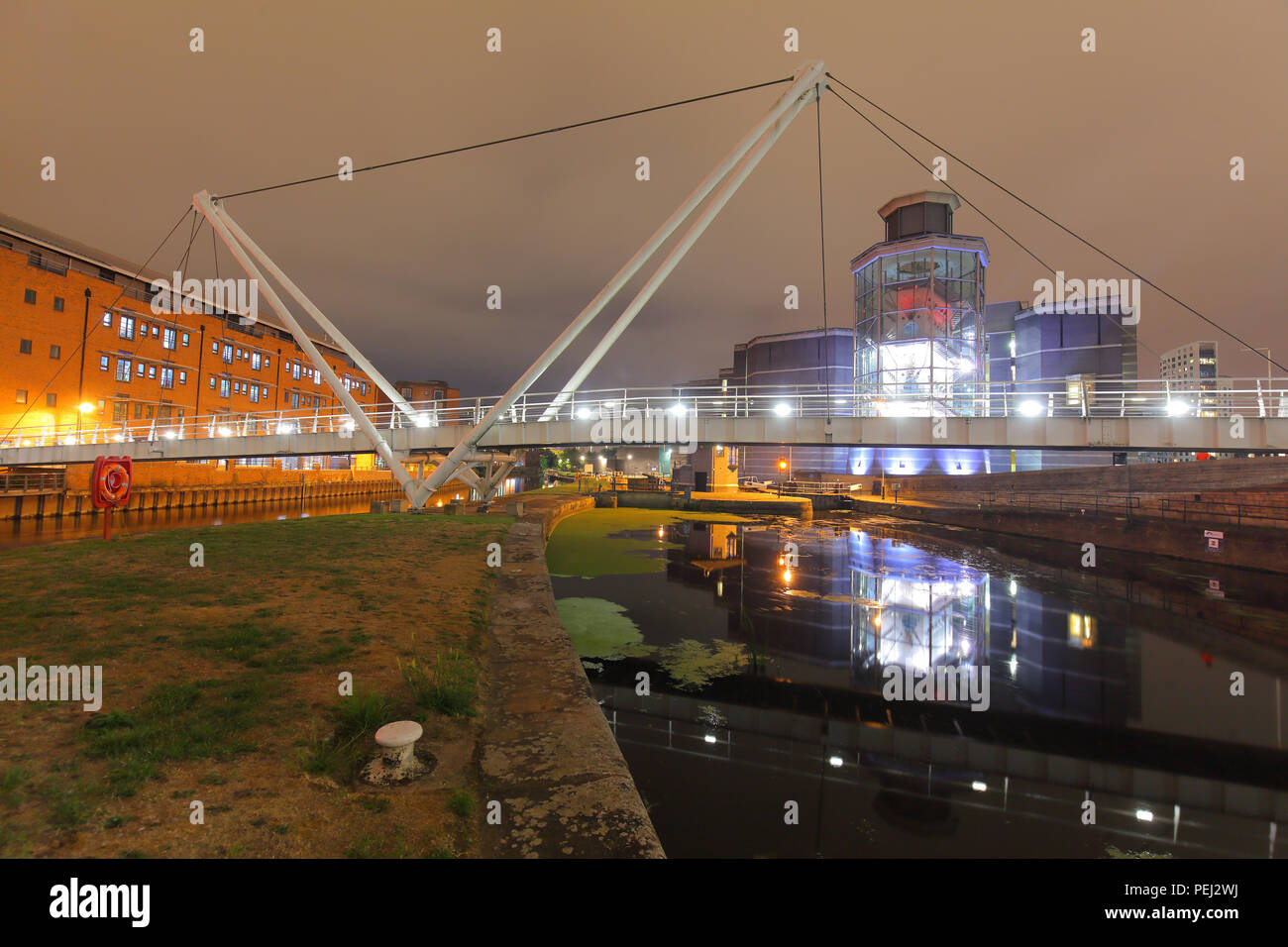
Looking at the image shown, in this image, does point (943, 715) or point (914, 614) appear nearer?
point (943, 715)

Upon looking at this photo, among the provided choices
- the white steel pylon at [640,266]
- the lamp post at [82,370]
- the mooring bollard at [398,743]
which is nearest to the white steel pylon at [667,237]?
the white steel pylon at [640,266]

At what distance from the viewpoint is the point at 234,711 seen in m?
5.19

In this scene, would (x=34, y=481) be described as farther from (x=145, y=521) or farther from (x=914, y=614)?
(x=914, y=614)

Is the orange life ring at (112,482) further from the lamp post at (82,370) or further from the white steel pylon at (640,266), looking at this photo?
the lamp post at (82,370)

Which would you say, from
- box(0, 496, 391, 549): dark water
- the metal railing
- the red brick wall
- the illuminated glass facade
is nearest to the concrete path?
box(0, 496, 391, 549): dark water

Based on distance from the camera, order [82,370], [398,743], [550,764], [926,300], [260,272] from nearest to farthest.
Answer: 1. [398,743]
2. [550,764]
3. [260,272]
4. [82,370]
5. [926,300]

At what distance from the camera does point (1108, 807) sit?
6.45 metres

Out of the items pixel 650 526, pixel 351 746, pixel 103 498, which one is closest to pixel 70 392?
pixel 103 498

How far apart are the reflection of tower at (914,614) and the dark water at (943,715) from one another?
95 mm

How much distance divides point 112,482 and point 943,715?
21.5m

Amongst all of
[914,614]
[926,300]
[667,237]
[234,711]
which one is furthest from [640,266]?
[926,300]

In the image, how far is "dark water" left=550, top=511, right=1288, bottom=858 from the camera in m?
5.92

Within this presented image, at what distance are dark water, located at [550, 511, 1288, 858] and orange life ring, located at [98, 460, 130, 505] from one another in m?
13.3

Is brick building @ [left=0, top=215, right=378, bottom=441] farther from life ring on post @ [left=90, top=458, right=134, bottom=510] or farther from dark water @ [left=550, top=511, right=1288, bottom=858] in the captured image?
dark water @ [left=550, top=511, right=1288, bottom=858]
